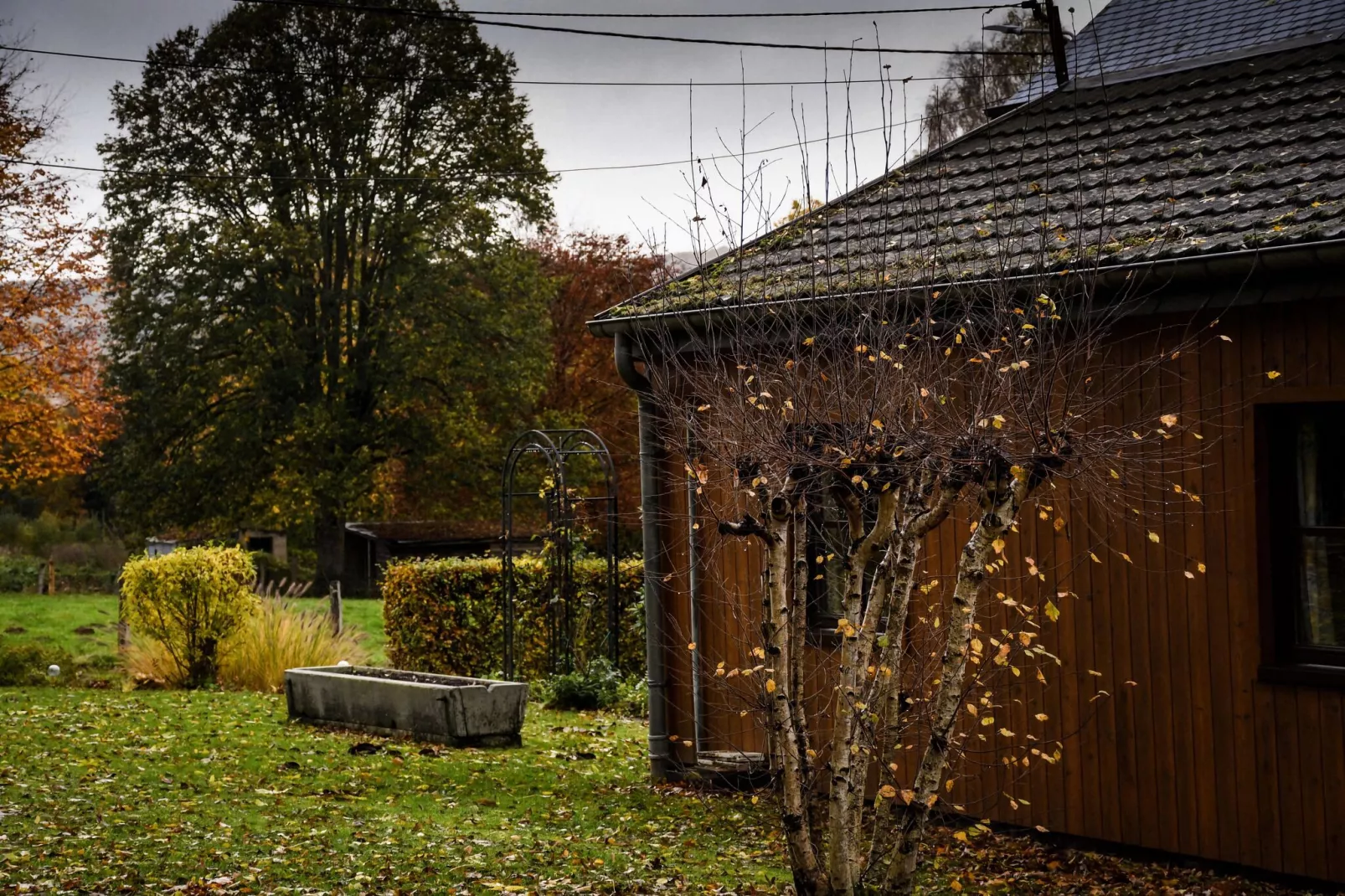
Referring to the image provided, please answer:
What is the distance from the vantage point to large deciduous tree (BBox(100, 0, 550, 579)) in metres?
26.3

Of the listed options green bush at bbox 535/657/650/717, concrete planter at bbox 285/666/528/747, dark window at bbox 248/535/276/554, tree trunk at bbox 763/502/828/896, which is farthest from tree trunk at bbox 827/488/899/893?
dark window at bbox 248/535/276/554

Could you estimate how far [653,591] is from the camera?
31.0ft

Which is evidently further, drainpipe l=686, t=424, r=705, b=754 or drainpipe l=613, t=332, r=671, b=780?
drainpipe l=613, t=332, r=671, b=780

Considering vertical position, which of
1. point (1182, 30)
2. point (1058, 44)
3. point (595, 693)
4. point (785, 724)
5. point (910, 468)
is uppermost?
point (1182, 30)

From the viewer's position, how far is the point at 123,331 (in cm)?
2650

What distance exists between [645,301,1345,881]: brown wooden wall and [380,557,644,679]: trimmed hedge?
27.9ft

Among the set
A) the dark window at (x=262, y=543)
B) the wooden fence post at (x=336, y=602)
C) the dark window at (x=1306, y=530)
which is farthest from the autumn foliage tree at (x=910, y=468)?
the dark window at (x=262, y=543)

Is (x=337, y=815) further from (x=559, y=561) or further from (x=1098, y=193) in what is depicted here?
(x=559, y=561)

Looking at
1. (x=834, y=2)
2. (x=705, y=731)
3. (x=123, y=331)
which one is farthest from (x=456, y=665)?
(x=123, y=331)

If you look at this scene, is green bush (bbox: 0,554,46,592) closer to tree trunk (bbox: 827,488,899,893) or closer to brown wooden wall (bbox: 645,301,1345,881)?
brown wooden wall (bbox: 645,301,1345,881)

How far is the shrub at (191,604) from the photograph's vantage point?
1445cm

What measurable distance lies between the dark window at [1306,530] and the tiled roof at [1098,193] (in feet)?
3.33

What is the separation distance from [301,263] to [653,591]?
19.6 meters

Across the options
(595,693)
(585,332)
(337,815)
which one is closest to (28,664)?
(595,693)
